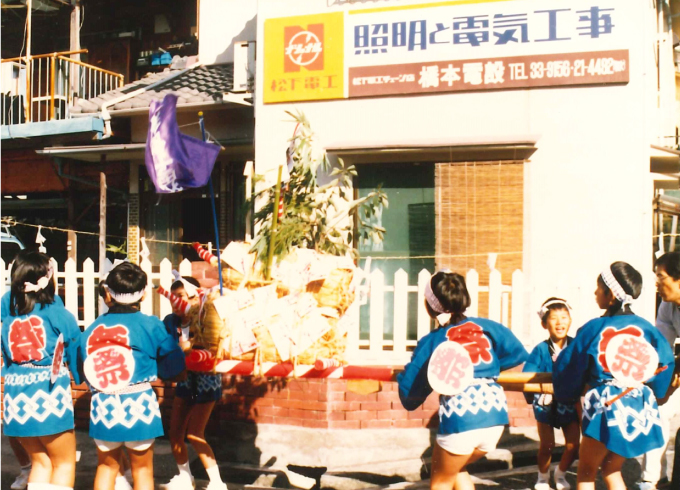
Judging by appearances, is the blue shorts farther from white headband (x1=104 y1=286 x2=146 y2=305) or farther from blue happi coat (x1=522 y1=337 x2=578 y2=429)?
blue happi coat (x1=522 y1=337 x2=578 y2=429)

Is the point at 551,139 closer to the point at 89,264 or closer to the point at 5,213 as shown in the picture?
the point at 89,264

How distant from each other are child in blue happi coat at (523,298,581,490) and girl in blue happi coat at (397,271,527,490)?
5.26 ft

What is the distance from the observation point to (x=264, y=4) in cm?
978

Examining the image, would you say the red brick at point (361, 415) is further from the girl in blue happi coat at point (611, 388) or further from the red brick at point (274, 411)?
the girl in blue happi coat at point (611, 388)

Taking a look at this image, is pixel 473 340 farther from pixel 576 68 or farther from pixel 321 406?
pixel 576 68

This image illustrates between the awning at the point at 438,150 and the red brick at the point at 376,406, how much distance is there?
3.20 meters

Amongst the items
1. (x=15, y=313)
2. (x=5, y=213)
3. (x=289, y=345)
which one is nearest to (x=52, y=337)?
(x=15, y=313)

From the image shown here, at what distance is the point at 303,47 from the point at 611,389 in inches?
253

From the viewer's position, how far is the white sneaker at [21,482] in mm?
6121

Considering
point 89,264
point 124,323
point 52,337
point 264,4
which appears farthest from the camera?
point 264,4

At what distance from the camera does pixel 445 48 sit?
29.5ft

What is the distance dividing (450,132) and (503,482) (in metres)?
4.26

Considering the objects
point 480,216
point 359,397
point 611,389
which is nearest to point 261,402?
point 359,397

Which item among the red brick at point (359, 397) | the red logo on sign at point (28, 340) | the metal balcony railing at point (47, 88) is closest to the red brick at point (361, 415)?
the red brick at point (359, 397)
